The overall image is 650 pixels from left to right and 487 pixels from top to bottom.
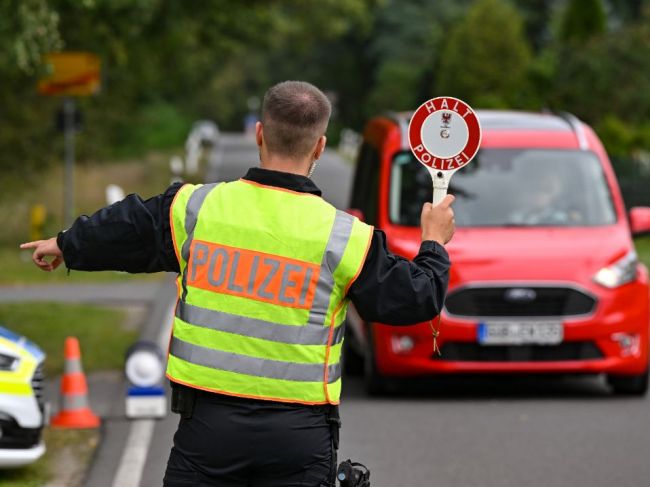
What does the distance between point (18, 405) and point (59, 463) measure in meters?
1.22

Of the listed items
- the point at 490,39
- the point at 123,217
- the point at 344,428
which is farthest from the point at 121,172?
the point at 123,217

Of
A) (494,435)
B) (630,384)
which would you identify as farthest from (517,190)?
(494,435)

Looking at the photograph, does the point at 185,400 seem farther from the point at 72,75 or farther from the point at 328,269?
the point at 72,75

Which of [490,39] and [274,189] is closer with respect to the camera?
[274,189]

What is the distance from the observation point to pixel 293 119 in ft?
15.0

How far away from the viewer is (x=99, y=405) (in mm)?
11938

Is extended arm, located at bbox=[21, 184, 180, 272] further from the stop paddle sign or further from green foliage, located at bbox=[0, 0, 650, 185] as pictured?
green foliage, located at bbox=[0, 0, 650, 185]

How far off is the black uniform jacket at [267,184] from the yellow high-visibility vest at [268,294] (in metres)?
Answer: 0.05

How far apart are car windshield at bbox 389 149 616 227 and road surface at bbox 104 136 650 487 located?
125cm

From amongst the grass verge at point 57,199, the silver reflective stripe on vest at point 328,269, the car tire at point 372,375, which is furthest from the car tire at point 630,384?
the grass verge at point 57,199

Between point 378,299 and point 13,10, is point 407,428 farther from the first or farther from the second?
point 378,299

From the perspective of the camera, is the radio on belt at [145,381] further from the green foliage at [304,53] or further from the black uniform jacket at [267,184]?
the black uniform jacket at [267,184]

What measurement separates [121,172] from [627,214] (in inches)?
1527

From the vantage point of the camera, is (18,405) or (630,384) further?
(630,384)
